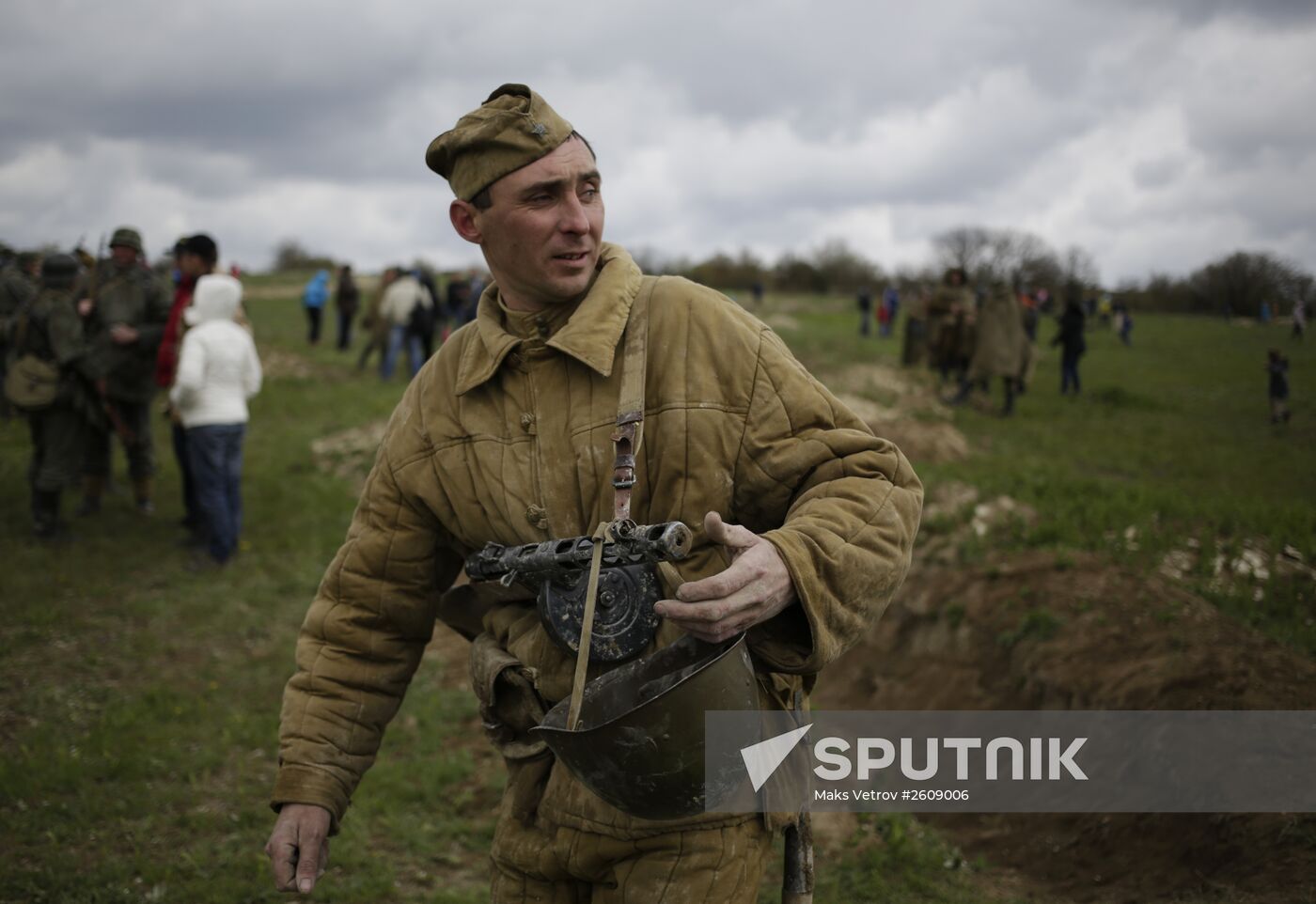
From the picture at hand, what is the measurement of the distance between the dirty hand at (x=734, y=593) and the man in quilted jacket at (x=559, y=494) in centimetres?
6

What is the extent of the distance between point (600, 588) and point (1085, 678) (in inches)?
169

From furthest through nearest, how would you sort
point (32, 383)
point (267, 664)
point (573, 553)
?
point (32, 383), point (267, 664), point (573, 553)

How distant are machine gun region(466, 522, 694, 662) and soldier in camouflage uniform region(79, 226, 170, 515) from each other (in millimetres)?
7870

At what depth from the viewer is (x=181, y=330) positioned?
8.79 meters

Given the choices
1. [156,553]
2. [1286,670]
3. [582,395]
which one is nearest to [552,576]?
[582,395]

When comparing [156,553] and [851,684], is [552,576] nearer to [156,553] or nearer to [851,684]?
[851,684]

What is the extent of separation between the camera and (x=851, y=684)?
6977 millimetres

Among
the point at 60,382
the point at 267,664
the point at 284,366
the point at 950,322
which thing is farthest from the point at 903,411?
the point at 284,366

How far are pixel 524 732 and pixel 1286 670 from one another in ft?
14.3

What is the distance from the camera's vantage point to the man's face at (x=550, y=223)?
95.3 inches

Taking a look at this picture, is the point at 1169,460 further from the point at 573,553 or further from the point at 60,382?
the point at 60,382

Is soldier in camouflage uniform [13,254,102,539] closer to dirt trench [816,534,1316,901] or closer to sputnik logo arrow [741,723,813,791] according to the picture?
dirt trench [816,534,1316,901]

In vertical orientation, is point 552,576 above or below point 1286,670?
above

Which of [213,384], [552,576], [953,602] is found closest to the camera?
[552,576]
